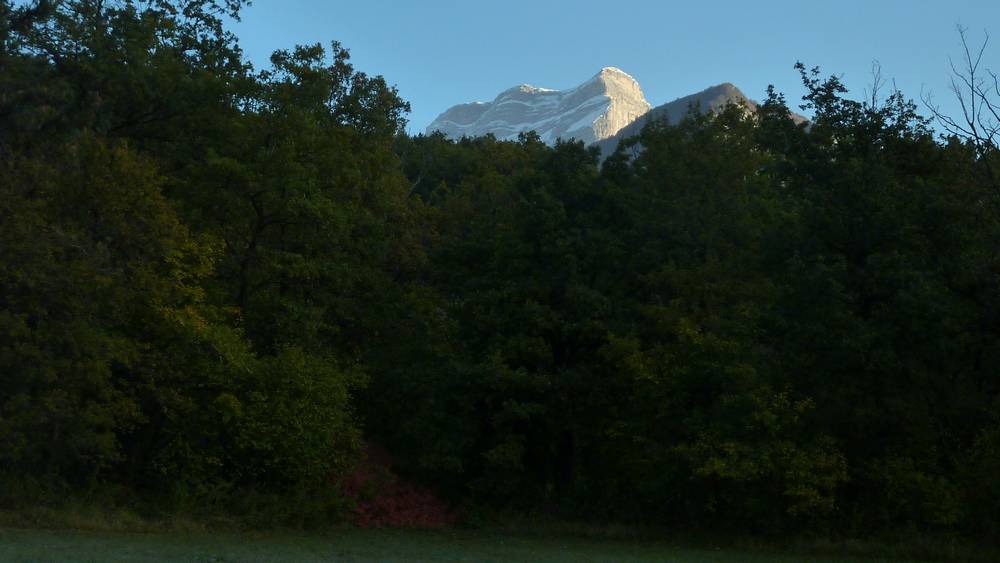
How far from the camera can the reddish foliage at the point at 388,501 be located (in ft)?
115

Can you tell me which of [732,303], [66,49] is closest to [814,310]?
[732,303]

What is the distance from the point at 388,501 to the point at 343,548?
8.94 meters

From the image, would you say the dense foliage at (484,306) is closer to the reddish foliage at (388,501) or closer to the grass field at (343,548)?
the reddish foliage at (388,501)

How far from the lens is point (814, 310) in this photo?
1134 inches

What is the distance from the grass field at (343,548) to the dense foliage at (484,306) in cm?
238

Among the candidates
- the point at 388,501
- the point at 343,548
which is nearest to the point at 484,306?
the point at 388,501

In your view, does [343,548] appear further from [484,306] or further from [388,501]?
[484,306]

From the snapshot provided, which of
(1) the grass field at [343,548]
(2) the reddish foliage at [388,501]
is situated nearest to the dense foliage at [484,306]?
(2) the reddish foliage at [388,501]

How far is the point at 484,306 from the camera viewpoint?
35.6 meters

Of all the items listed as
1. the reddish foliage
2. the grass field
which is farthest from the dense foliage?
the grass field

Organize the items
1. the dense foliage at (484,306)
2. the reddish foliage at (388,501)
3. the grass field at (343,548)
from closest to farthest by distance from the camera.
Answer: the grass field at (343,548) < the dense foliage at (484,306) < the reddish foliage at (388,501)

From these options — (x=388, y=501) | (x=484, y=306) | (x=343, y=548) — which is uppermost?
(x=484, y=306)

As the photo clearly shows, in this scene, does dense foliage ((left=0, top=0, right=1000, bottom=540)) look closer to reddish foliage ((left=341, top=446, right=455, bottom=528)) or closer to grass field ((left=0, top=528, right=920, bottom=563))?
reddish foliage ((left=341, top=446, right=455, bottom=528))

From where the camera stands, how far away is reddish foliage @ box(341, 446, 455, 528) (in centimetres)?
3491
